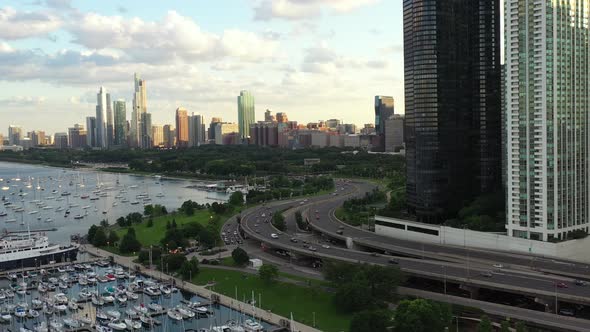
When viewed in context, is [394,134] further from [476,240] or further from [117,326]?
[117,326]

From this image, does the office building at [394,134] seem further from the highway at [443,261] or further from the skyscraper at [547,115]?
the skyscraper at [547,115]

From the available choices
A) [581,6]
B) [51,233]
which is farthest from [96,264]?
[581,6]

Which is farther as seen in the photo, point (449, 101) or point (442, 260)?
point (449, 101)

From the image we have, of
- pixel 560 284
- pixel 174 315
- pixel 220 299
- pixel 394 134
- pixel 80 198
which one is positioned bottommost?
pixel 174 315

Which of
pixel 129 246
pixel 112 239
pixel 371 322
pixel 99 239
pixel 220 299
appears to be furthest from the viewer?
pixel 112 239

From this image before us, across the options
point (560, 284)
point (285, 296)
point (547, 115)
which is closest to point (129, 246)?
point (285, 296)

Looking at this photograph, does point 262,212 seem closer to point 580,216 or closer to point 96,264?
point 96,264

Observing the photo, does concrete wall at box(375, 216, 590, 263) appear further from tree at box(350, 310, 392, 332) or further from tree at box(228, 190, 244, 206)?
tree at box(228, 190, 244, 206)
